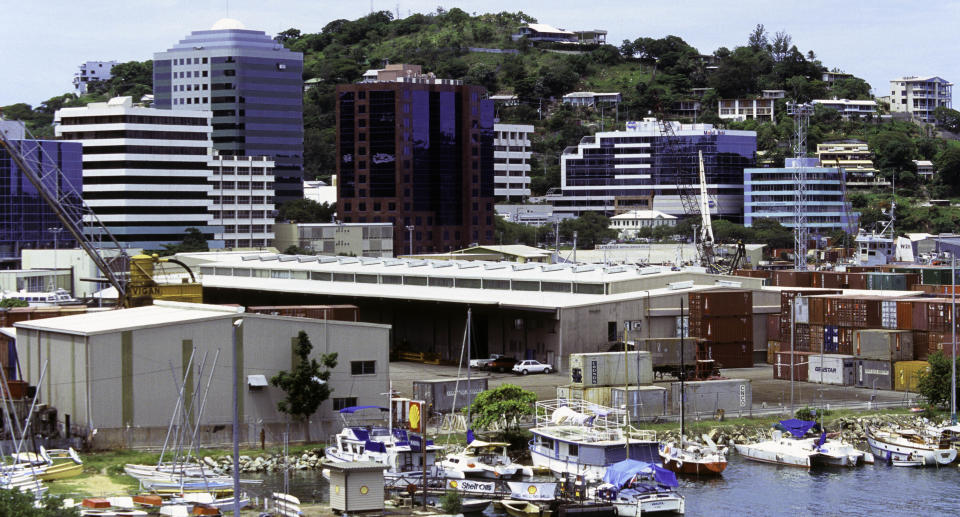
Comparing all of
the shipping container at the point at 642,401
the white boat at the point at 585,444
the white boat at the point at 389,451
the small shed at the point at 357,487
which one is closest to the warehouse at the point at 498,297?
the shipping container at the point at 642,401

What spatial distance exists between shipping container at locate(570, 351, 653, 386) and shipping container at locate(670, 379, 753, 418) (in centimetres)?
135

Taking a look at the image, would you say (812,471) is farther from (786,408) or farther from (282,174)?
(282,174)

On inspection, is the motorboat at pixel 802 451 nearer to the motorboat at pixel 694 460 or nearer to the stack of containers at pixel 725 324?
the motorboat at pixel 694 460

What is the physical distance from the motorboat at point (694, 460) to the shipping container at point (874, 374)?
652 inches

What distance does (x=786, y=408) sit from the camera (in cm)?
5159

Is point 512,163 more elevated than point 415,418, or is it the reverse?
point 512,163

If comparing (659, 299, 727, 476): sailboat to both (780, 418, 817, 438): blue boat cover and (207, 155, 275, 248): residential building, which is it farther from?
(207, 155, 275, 248): residential building

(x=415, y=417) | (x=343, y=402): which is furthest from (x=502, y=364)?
(x=415, y=417)

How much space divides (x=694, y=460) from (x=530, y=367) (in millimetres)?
17101

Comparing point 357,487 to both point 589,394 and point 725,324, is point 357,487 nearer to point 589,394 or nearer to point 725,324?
point 589,394

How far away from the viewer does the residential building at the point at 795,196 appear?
158 m

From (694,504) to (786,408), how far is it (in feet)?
41.3

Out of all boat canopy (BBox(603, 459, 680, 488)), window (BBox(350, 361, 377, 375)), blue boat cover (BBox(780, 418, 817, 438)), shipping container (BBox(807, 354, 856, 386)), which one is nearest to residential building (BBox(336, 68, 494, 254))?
shipping container (BBox(807, 354, 856, 386))

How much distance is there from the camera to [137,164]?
11706 cm
